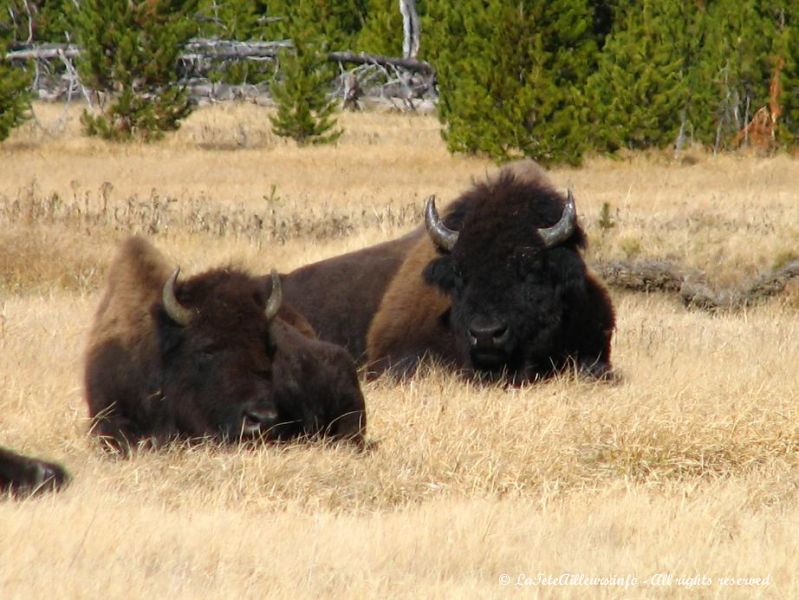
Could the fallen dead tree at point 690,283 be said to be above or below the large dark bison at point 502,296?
below

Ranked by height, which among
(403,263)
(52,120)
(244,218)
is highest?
(403,263)

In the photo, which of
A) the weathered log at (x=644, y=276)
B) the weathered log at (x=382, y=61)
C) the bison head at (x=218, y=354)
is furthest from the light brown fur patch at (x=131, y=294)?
the weathered log at (x=382, y=61)

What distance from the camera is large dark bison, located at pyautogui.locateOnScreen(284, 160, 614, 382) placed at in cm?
975

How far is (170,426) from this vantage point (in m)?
7.59

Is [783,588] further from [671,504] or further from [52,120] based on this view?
[52,120]

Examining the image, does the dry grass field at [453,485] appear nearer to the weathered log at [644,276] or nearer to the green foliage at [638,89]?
the weathered log at [644,276]

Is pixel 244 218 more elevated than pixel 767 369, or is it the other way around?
pixel 767 369

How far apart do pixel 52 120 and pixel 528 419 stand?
35.0 meters

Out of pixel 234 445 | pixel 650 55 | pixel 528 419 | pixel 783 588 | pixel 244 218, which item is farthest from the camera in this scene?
pixel 650 55

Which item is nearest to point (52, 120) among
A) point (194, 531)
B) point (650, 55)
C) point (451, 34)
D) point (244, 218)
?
point (451, 34)

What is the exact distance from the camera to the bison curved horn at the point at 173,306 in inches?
293

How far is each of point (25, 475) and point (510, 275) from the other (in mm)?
4374

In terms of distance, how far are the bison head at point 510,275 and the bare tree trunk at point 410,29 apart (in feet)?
136

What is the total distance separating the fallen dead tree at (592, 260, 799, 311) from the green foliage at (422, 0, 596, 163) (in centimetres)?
1696
